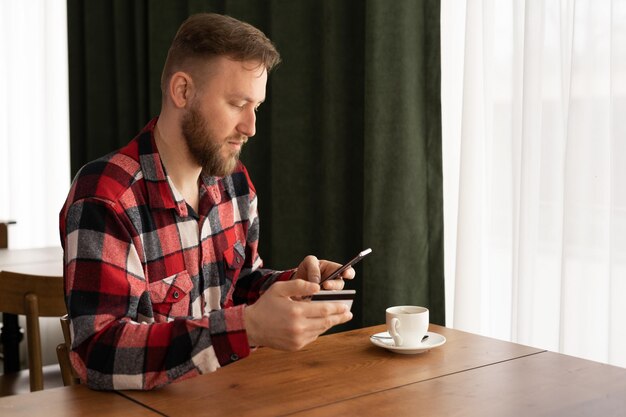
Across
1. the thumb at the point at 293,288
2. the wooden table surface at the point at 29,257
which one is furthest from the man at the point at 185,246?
the wooden table surface at the point at 29,257

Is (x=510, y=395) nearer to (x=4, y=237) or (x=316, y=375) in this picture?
(x=316, y=375)

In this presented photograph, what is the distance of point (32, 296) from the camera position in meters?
2.07

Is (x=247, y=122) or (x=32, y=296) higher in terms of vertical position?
(x=247, y=122)

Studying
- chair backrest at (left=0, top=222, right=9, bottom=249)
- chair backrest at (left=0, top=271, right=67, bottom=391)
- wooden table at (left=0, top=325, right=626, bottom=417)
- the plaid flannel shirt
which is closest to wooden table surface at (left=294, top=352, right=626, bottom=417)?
wooden table at (left=0, top=325, right=626, bottom=417)

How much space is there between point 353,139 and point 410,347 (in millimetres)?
1436

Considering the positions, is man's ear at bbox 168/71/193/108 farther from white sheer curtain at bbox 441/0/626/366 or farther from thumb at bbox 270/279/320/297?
white sheer curtain at bbox 441/0/626/366

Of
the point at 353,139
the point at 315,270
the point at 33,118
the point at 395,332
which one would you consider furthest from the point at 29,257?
the point at 395,332

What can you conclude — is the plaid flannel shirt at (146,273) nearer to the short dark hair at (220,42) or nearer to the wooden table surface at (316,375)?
the wooden table surface at (316,375)

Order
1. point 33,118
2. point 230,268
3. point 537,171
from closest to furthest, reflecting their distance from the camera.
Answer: point 230,268 → point 537,171 → point 33,118

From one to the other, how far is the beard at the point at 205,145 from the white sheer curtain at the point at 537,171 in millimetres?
994

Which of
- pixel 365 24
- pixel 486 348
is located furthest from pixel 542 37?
pixel 486 348

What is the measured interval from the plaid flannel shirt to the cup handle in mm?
326

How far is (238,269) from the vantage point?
6.01 ft

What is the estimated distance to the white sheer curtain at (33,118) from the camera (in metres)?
4.57
